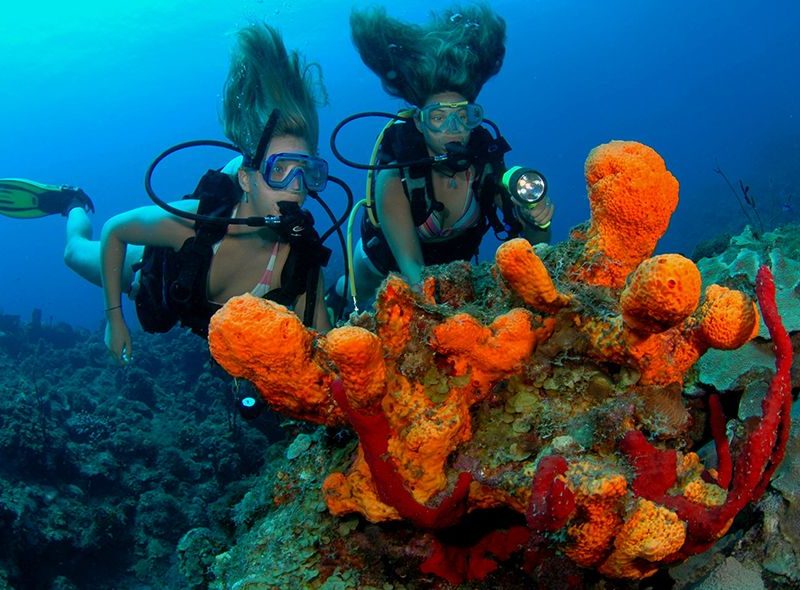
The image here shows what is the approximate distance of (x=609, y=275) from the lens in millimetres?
2072

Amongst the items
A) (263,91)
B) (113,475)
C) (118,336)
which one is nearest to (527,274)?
(263,91)

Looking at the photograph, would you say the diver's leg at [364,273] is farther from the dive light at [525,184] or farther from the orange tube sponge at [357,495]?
the orange tube sponge at [357,495]

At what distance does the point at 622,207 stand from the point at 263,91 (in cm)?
292

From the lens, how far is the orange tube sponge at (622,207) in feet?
5.96

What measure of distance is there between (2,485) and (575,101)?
5792 inches

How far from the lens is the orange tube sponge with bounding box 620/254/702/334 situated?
1.40 metres

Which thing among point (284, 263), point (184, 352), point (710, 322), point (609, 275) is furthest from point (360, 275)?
point (184, 352)

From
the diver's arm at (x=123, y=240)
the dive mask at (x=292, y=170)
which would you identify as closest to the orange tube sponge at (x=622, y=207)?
the dive mask at (x=292, y=170)

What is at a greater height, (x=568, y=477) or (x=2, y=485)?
(x=2, y=485)

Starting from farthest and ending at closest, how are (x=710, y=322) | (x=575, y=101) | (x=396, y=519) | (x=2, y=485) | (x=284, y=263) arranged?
(x=575, y=101), (x=2, y=485), (x=284, y=263), (x=396, y=519), (x=710, y=322)

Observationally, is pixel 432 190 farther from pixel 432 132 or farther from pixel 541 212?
pixel 541 212

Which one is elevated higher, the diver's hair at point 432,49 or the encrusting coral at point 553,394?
the diver's hair at point 432,49

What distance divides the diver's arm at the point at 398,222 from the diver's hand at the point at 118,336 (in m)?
2.56

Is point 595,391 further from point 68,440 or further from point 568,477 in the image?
point 68,440
